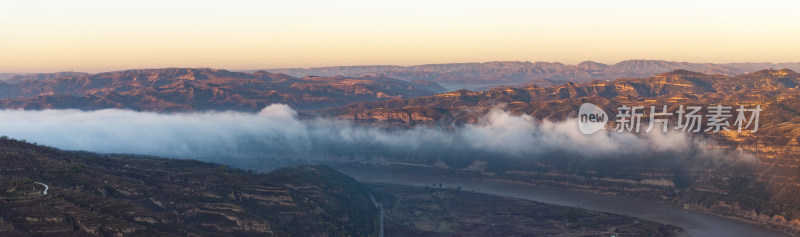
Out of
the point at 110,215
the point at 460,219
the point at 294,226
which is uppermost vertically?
the point at 110,215

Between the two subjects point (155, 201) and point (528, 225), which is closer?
point (155, 201)

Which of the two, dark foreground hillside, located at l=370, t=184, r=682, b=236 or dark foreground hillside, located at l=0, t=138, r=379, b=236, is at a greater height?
dark foreground hillside, located at l=0, t=138, r=379, b=236

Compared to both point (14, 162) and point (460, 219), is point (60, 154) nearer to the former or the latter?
point (14, 162)

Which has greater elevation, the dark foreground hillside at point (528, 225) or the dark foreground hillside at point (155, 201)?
the dark foreground hillside at point (155, 201)

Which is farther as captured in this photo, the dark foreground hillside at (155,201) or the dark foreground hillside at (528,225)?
the dark foreground hillside at (528,225)

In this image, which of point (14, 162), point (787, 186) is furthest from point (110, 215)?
point (787, 186)

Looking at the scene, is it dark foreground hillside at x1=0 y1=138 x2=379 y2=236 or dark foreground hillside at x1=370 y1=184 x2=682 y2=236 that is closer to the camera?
dark foreground hillside at x1=0 y1=138 x2=379 y2=236

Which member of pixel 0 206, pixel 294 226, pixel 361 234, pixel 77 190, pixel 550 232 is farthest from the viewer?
pixel 550 232

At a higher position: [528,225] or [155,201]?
[155,201]
